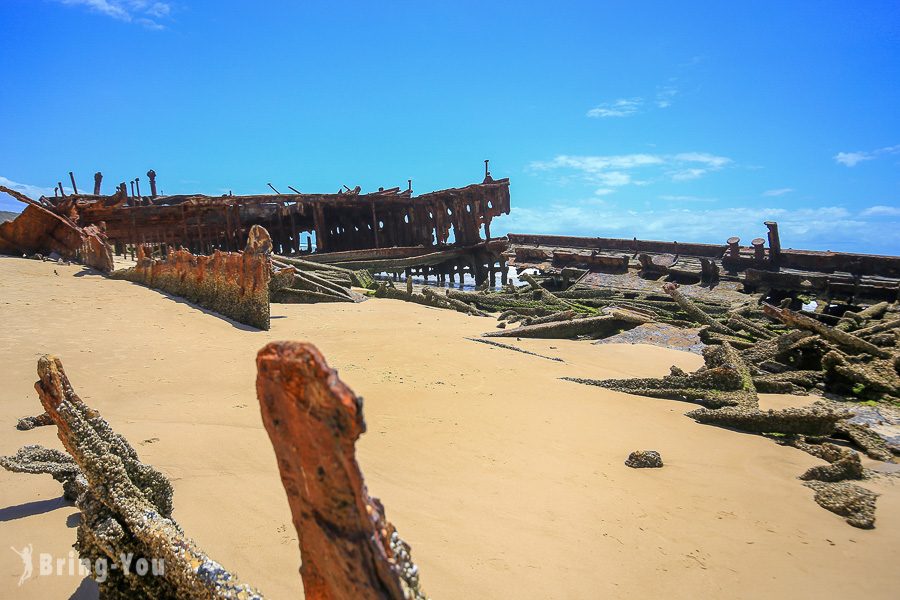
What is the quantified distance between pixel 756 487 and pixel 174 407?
455 centimetres

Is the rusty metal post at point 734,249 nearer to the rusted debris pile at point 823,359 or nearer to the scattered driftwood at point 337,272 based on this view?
the rusted debris pile at point 823,359

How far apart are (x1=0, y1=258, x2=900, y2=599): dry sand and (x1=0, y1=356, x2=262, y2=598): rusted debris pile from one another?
33cm

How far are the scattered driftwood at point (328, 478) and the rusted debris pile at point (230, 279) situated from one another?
7.22 metres

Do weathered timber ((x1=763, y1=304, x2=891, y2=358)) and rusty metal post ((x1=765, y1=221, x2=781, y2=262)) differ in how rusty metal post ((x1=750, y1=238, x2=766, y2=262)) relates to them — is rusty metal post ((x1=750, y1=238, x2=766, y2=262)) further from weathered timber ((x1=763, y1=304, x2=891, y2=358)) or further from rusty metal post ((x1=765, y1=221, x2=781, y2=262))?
weathered timber ((x1=763, y1=304, x2=891, y2=358))

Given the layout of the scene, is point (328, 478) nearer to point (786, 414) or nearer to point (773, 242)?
point (786, 414)

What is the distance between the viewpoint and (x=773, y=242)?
16.4 m

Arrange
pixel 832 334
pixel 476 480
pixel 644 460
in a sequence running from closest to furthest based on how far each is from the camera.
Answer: pixel 476 480 → pixel 644 460 → pixel 832 334

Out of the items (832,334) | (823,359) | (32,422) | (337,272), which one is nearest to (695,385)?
A: (823,359)

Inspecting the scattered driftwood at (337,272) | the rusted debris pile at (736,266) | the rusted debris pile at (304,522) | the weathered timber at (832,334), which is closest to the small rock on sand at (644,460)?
the rusted debris pile at (304,522)

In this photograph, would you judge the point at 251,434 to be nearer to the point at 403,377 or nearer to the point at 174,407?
the point at 174,407

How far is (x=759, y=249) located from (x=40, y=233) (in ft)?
68.6

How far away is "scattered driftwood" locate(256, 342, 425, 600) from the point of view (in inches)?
57.2

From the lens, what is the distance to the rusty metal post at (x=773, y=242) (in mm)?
15844

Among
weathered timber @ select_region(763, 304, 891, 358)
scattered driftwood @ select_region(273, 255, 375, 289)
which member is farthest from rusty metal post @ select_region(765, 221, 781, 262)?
scattered driftwood @ select_region(273, 255, 375, 289)
